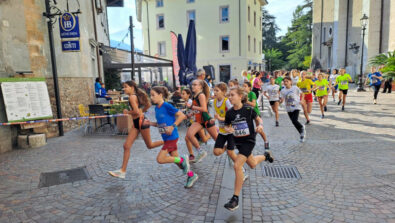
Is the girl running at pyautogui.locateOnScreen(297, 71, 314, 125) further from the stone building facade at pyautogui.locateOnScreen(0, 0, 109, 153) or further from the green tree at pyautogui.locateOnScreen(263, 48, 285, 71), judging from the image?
the green tree at pyautogui.locateOnScreen(263, 48, 285, 71)

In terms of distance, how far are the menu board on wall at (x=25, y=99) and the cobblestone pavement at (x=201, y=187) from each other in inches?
41.8

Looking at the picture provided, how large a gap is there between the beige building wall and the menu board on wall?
25471mm

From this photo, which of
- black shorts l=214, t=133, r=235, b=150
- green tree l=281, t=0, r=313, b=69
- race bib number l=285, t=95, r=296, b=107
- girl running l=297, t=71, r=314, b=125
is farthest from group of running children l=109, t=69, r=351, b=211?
green tree l=281, t=0, r=313, b=69

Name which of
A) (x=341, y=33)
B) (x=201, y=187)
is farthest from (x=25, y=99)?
(x=341, y=33)

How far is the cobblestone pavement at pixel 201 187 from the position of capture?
3.48m

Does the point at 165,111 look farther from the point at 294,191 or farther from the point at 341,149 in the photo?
the point at 341,149

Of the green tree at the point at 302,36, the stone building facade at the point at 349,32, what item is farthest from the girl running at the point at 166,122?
the green tree at the point at 302,36

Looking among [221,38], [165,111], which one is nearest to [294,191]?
[165,111]

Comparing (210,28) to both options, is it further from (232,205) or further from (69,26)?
(232,205)

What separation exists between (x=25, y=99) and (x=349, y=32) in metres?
34.5

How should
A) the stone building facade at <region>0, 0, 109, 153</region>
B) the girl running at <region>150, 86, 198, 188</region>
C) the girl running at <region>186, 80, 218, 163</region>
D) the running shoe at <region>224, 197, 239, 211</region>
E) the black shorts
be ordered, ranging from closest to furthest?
1. the running shoe at <region>224, 197, 239, 211</region>
2. the black shorts
3. the girl running at <region>150, 86, 198, 188</region>
4. the girl running at <region>186, 80, 218, 163</region>
5. the stone building facade at <region>0, 0, 109, 153</region>

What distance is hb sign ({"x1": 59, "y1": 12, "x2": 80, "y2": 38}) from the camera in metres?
7.74

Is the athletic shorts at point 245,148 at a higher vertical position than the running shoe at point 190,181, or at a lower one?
higher

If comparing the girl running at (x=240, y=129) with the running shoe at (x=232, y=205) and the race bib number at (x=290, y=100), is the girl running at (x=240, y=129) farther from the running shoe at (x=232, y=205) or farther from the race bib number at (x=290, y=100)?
the race bib number at (x=290, y=100)
